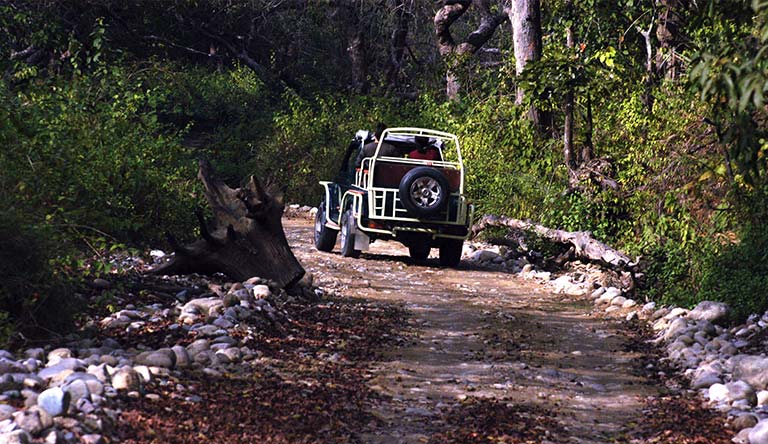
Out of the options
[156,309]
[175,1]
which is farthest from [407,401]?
[175,1]

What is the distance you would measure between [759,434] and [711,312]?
412 cm

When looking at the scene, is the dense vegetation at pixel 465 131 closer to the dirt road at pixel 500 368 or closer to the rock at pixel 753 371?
the rock at pixel 753 371

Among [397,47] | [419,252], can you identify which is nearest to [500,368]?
[419,252]

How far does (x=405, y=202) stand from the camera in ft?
49.7

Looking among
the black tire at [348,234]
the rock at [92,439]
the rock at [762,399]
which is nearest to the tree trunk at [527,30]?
the black tire at [348,234]

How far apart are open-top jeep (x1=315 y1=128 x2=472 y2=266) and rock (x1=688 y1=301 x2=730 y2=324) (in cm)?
544

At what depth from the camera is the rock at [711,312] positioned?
33.3 ft

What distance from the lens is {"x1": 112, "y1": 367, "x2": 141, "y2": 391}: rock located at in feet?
21.4

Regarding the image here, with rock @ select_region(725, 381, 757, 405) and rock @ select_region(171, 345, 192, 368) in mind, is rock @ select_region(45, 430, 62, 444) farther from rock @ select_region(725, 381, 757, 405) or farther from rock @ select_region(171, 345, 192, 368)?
rock @ select_region(725, 381, 757, 405)

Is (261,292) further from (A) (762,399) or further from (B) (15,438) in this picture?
(B) (15,438)

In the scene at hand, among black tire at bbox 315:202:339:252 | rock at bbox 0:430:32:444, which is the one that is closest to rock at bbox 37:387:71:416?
rock at bbox 0:430:32:444

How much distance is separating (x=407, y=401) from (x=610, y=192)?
910 centimetres

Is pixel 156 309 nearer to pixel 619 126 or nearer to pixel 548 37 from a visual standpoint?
pixel 619 126

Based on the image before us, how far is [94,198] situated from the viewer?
11.0 metres
